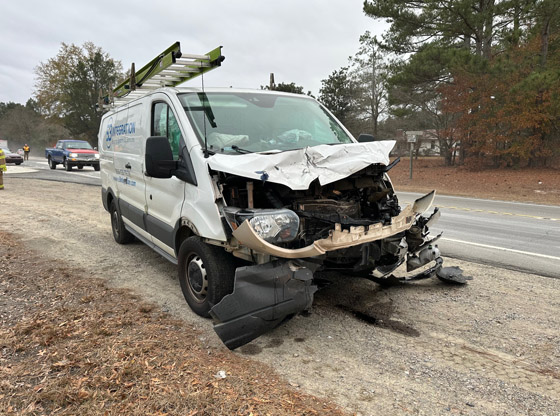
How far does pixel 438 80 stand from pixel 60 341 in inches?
923

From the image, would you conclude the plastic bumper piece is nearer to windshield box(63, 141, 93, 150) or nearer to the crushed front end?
the crushed front end

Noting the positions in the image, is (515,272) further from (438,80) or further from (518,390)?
(438,80)

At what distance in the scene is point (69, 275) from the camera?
488 centimetres

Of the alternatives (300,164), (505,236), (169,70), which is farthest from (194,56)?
(505,236)

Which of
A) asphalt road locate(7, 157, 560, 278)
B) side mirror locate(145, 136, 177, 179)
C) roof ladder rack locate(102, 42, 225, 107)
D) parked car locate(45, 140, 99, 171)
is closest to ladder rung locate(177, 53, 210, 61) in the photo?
roof ladder rack locate(102, 42, 225, 107)

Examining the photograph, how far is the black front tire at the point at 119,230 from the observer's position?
6.32 metres

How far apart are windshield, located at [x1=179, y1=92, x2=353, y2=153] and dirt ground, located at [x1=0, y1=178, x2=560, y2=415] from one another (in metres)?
1.57

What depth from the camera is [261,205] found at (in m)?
3.46

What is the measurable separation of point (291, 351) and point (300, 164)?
1.57m

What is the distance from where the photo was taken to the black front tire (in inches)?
249

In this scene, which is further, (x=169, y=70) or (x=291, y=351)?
(x=169, y=70)

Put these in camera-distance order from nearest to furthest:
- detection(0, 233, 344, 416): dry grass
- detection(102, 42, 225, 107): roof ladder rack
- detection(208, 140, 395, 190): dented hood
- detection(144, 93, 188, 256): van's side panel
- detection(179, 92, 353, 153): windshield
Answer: detection(0, 233, 344, 416): dry grass < detection(208, 140, 395, 190): dented hood < detection(179, 92, 353, 153): windshield < detection(144, 93, 188, 256): van's side panel < detection(102, 42, 225, 107): roof ladder rack

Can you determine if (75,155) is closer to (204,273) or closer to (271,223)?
(204,273)

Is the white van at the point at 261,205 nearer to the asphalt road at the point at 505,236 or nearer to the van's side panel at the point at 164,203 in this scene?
the van's side panel at the point at 164,203
